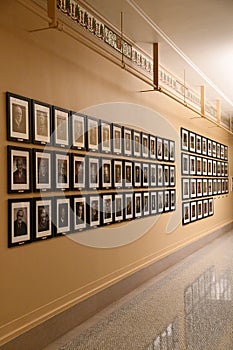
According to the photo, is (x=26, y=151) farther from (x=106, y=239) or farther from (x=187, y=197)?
(x=187, y=197)

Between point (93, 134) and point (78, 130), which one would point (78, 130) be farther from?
point (93, 134)

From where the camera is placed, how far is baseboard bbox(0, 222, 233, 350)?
486 cm

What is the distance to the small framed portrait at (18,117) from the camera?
4675 mm

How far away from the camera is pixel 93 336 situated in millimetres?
5387

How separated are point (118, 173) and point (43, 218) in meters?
2.37

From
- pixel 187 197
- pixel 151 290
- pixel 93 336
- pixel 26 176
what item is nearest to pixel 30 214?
pixel 26 176

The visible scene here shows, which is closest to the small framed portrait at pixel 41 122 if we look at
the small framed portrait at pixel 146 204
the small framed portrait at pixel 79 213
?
the small framed portrait at pixel 79 213

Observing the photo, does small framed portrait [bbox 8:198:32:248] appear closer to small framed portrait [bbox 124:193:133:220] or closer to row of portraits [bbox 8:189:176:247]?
row of portraits [bbox 8:189:176:247]

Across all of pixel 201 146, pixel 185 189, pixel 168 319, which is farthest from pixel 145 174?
pixel 201 146

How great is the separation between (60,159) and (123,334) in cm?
231

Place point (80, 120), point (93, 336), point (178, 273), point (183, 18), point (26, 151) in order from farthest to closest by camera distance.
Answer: point (178, 273), point (183, 18), point (80, 120), point (93, 336), point (26, 151)

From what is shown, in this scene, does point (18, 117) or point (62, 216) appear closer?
point (18, 117)

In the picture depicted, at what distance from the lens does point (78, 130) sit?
241 inches

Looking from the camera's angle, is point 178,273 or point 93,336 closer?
point 93,336
